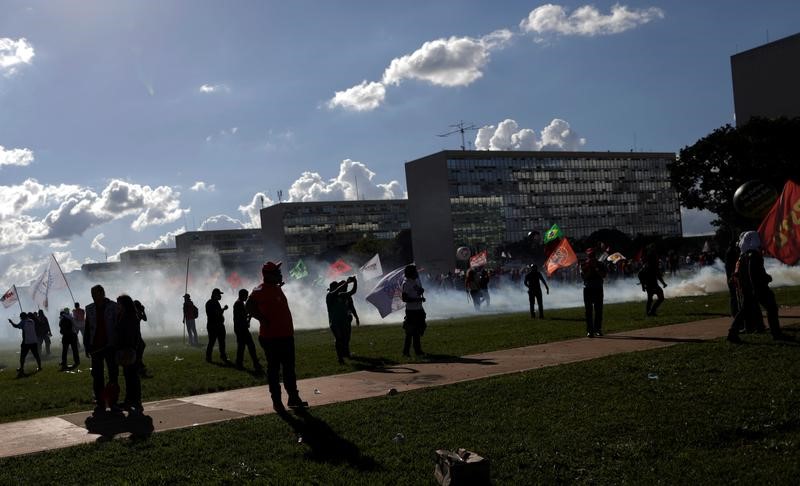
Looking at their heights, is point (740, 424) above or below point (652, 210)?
below

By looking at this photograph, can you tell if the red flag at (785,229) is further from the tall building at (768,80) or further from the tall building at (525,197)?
the tall building at (525,197)

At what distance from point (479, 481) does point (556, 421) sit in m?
2.11

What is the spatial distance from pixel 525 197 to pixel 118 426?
12474cm

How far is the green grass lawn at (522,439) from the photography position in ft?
20.6

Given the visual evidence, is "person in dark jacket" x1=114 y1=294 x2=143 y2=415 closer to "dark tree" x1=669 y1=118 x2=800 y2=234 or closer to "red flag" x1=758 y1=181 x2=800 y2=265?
"red flag" x1=758 y1=181 x2=800 y2=265

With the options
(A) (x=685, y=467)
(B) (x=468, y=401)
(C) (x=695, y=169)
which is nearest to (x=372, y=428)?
(B) (x=468, y=401)

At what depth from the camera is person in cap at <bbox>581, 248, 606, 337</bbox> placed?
51.8ft

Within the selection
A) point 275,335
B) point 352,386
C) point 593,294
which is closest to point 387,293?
point 593,294

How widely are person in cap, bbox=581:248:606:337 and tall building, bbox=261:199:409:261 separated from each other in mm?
143066

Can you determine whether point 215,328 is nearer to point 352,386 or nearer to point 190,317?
point 352,386

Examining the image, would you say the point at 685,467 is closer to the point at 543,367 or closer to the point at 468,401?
the point at 468,401

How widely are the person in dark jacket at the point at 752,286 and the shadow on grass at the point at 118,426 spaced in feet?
28.5

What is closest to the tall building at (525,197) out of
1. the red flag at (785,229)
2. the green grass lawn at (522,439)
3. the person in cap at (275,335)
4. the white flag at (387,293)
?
the white flag at (387,293)

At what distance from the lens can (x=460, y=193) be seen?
12375 centimetres
